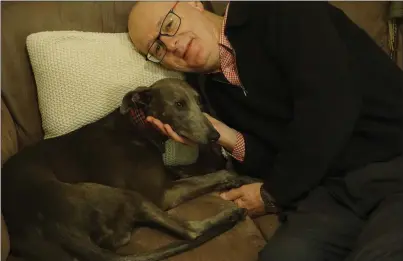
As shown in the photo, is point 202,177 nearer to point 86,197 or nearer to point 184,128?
point 184,128

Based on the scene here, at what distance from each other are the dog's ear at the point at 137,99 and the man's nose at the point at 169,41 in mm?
203

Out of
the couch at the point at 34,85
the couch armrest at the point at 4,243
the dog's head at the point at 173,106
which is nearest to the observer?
the couch armrest at the point at 4,243

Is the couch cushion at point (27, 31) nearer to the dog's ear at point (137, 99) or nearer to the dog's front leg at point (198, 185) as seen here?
the dog's ear at point (137, 99)

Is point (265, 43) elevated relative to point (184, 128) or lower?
elevated

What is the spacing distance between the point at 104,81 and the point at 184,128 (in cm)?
36

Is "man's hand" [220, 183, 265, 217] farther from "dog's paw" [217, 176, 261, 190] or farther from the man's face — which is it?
the man's face

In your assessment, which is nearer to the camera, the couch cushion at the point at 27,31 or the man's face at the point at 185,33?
the man's face at the point at 185,33

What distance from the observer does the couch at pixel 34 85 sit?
70.7 inches

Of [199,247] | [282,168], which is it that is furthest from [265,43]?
[199,247]

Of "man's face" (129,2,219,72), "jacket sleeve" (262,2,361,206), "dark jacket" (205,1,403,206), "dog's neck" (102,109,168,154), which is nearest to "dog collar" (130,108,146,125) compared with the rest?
"dog's neck" (102,109,168,154)

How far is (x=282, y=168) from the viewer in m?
1.84

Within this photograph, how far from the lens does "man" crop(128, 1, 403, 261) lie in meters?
1.73

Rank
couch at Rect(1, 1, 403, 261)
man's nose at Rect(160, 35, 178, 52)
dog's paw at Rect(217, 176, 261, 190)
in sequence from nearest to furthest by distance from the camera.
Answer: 1. couch at Rect(1, 1, 403, 261)
2. man's nose at Rect(160, 35, 178, 52)
3. dog's paw at Rect(217, 176, 261, 190)

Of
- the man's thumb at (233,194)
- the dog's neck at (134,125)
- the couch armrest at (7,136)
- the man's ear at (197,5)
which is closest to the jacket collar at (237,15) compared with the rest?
the man's ear at (197,5)
